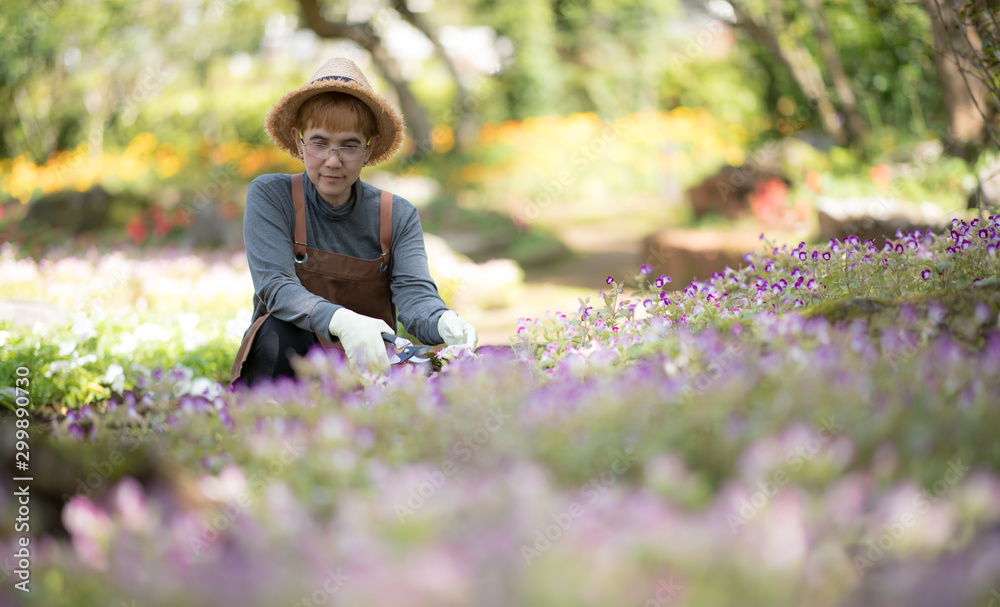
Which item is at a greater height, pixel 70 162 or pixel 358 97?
pixel 70 162

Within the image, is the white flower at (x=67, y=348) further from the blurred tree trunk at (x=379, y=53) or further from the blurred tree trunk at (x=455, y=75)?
the blurred tree trunk at (x=455, y=75)

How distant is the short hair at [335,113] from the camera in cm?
307

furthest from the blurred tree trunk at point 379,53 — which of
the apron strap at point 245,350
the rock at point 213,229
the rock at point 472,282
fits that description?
the apron strap at point 245,350

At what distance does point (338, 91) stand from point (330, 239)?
0.61 m

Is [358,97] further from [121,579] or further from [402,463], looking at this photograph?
[121,579]

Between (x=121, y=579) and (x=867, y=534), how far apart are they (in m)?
1.20

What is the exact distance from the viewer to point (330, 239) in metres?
3.27

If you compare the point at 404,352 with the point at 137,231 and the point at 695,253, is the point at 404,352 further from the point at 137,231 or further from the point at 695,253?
the point at 137,231

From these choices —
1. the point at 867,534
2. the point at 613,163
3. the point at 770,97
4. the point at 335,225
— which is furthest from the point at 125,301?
the point at 770,97

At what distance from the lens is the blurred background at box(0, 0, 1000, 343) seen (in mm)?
7672

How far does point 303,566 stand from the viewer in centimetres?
122

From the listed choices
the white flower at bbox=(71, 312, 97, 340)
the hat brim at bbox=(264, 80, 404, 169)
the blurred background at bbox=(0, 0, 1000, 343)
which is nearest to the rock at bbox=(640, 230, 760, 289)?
the blurred background at bbox=(0, 0, 1000, 343)

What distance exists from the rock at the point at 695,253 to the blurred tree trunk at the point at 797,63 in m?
3.23

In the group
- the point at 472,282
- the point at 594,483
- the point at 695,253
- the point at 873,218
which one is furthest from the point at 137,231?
the point at 594,483
